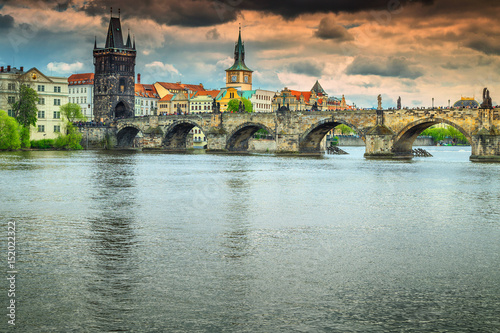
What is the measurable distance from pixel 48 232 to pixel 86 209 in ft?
15.0

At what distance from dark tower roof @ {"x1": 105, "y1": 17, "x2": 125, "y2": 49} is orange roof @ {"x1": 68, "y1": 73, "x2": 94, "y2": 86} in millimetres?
23716

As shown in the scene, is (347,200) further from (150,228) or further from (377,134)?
(377,134)

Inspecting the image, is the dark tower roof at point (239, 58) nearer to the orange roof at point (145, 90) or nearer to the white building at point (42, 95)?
the orange roof at point (145, 90)

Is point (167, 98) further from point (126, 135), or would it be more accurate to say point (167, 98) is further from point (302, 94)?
point (126, 135)

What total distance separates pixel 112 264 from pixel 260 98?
149650 millimetres

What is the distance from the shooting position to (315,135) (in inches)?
3029

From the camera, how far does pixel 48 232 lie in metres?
15.2

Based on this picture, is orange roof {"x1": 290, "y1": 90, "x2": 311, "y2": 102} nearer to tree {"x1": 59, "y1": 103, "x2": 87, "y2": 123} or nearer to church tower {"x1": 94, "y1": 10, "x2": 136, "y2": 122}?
church tower {"x1": 94, "y1": 10, "x2": 136, "y2": 122}

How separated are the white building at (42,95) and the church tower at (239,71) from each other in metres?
81.9

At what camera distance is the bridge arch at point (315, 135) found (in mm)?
73175

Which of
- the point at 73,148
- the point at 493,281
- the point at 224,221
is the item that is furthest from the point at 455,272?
the point at 73,148

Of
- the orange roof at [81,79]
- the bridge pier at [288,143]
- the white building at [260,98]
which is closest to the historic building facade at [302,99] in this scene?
the white building at [260,98]

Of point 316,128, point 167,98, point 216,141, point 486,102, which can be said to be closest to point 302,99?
point 167,98

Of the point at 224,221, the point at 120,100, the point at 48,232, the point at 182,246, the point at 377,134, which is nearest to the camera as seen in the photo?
the point at 182,246
